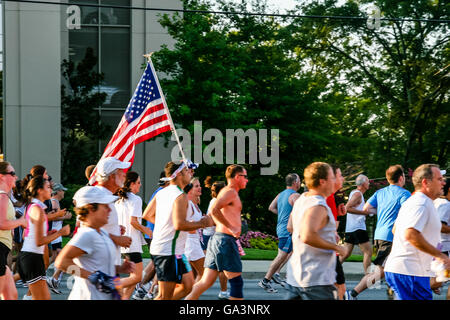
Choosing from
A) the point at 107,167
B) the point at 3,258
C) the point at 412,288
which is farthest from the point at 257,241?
the point at 412,288

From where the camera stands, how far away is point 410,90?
30359mm

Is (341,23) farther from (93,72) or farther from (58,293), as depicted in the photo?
(58,293)

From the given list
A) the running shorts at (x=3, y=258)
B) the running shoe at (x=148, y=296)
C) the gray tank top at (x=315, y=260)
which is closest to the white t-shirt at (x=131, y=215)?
the running shoe at (x=148, y=296)

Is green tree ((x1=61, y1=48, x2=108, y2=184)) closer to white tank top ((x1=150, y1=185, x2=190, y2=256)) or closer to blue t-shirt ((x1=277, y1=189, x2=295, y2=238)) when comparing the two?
Answer: blue t-shirt ((x1=277, y1=189, x2=295, y2=238))

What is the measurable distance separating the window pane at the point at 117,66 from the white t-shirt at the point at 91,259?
69.1 ft

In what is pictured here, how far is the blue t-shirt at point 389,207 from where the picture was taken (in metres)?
9.49

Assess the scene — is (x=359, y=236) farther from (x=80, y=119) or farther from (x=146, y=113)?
(x=80, y=119)

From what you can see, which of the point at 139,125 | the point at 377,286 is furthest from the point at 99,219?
the point at 377,286

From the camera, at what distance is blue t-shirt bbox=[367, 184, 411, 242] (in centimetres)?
949

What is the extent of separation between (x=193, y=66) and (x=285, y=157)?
5.50m

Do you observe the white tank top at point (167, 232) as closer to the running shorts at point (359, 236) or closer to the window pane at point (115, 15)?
the running shorts at point (359, 236)

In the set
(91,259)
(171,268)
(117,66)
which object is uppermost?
(117,66)

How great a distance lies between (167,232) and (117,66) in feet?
62.2

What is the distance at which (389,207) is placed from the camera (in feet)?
31.3
